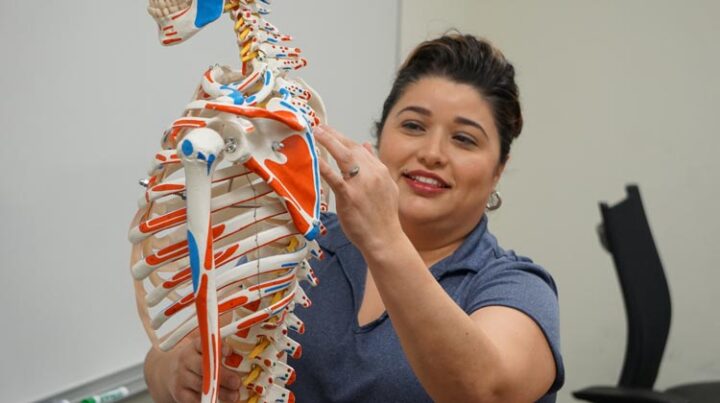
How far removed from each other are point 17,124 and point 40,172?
0.09 meters

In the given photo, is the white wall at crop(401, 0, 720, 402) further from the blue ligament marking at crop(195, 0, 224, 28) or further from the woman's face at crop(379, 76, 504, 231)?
the blue ligament marking at crop(195, 0, 224, 28)

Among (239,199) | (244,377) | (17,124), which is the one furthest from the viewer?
(17,124)

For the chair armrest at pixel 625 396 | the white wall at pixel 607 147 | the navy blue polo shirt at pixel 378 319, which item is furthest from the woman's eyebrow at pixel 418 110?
the white wall at pixel 607 147

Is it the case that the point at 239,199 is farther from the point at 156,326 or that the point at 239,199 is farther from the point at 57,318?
the point at 57,318

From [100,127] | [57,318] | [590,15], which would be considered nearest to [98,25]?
[100,127]

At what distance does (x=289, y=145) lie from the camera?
2.72 ft

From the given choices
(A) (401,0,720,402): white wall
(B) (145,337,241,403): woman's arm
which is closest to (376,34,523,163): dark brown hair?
(B) (145,337,241,403): woman's arm

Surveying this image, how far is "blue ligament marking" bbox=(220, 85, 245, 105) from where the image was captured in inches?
32.1

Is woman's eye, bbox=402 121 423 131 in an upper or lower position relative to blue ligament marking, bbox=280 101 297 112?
lower

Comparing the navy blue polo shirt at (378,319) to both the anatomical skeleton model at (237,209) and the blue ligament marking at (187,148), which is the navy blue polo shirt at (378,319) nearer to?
the anatomical skeleton model at (237,209)

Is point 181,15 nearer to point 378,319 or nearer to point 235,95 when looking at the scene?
point 235,95

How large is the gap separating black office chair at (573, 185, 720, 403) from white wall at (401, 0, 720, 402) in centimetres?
69

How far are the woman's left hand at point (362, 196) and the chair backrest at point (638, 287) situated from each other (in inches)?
40.4

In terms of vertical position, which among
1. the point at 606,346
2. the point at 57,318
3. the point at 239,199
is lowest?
the point at 606,346
